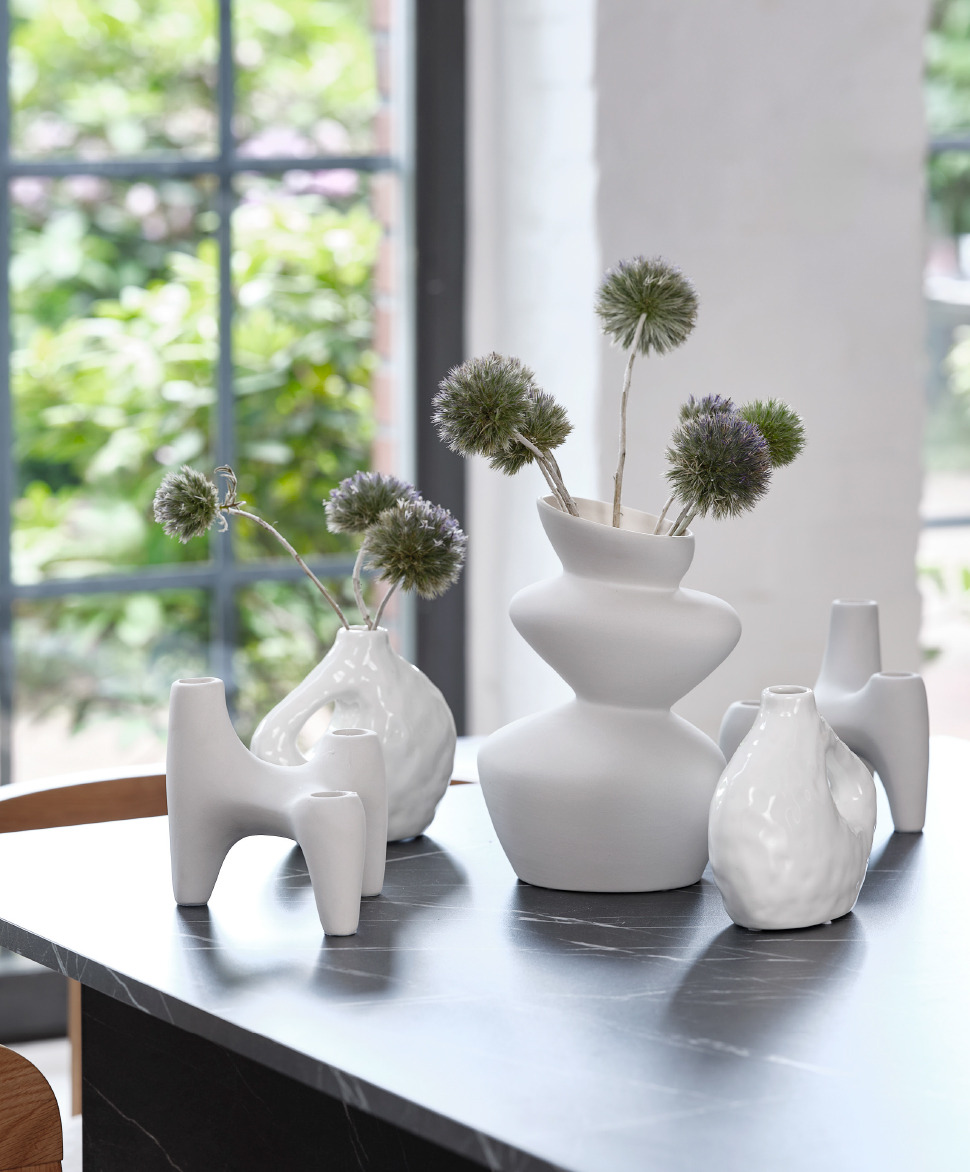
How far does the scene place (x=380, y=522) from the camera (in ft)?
3.64

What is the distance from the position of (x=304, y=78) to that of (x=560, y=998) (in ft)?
5.76

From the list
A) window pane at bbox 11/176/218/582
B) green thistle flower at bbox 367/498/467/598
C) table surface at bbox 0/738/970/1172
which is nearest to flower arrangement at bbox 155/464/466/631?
green thistle flower at bbox 367/498/467/598

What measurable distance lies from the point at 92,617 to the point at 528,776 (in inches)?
52.4

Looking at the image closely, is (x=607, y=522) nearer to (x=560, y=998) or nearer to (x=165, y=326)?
(x=560, y=998)

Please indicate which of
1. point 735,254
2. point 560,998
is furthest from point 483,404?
point 735,254

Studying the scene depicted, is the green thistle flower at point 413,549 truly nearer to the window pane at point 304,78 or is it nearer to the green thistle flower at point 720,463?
the green thistle flower at point 720,463

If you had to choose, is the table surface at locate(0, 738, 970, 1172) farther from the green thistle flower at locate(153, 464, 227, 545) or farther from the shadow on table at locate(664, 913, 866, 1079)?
the green thistle flower at locate(153, 464, 227, 545)

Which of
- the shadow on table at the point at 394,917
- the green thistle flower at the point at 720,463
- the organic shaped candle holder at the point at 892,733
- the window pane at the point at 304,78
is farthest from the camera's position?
the window pane at the point at 304,78

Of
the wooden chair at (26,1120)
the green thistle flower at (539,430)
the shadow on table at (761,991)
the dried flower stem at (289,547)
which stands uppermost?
the green thistle flower at (539,430)

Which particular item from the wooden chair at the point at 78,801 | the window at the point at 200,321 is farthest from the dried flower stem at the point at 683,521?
the window at the point at 200,321

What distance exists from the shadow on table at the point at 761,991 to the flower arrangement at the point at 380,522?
0.34m

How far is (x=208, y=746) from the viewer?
965 mm

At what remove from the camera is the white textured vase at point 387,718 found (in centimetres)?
112

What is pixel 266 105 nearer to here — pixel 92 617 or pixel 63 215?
pixel 63 215
